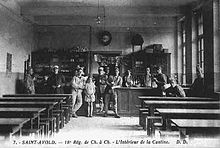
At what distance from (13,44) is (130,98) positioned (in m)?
4.26

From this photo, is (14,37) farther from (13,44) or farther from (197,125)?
(197,125)

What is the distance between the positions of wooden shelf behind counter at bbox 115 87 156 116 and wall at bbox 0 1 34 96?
11.1 feet

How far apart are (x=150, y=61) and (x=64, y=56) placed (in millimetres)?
3644

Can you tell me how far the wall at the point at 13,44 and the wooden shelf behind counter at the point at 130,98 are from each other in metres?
3.39

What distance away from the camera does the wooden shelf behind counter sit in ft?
27.9

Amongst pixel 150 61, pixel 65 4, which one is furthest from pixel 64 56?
pixel 150 61

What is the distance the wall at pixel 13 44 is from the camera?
8273 mm

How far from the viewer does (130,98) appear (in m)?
8.56

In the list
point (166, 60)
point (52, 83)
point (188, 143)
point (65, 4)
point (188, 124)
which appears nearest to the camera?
point (188, 124)

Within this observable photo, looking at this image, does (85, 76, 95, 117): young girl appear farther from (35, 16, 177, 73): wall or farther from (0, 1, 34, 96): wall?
A: (35, 16, 177, 73): wall

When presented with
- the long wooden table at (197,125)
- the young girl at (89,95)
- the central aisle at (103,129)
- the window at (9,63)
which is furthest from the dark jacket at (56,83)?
the long wooden table at (197,125)

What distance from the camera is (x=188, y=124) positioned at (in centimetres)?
294

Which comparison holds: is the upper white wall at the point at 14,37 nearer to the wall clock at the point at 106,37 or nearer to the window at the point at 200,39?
the wall clock at the point at 106,37

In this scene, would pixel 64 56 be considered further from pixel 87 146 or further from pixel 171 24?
pixel 87 146
